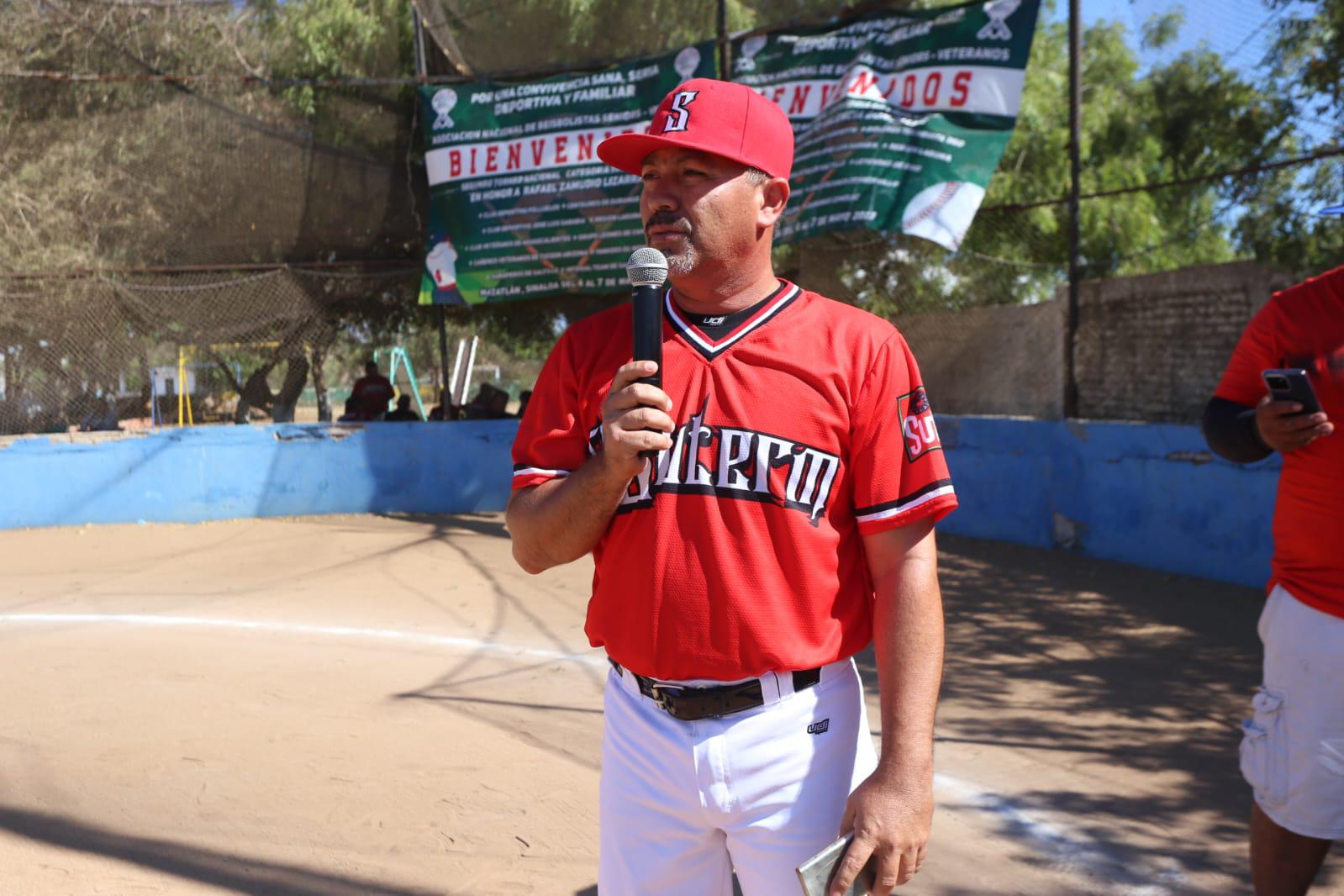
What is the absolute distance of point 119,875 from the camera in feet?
12.5

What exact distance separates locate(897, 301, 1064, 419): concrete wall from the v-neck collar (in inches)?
350

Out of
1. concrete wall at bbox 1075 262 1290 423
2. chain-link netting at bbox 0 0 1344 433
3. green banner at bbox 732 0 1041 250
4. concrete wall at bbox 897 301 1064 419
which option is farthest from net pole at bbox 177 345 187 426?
concrete wall at bbox 1075 262 1290 423

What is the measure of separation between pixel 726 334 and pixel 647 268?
28 centimetres

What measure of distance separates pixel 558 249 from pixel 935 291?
4.21 meters

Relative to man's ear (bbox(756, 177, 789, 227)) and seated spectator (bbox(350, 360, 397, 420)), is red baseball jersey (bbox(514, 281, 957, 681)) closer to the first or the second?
man's ear (bbox(756, 177, 789, 227))

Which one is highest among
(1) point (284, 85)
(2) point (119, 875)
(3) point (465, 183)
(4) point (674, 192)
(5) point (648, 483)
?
(1) point (284, 85)

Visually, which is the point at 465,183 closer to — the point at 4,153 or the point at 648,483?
the point at 4,153

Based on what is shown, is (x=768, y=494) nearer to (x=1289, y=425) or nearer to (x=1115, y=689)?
(x=1289, y=425)

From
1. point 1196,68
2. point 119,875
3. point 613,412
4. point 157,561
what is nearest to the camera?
point 613,412

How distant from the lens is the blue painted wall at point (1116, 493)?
8.29m

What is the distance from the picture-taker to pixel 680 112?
2.06m

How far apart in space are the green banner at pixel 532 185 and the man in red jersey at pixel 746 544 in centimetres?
1027

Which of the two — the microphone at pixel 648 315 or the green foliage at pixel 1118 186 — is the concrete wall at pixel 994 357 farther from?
the microphone at pixel 648 315

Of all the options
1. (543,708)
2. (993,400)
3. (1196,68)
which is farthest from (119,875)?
(1196,68)
